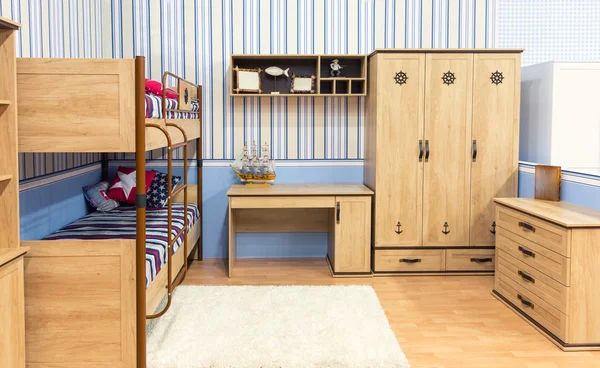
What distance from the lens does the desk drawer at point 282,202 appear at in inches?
179

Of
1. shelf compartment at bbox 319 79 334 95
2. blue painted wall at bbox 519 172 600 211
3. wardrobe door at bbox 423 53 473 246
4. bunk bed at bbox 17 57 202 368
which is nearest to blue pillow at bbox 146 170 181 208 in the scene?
shelf compartment at bbox 319 79 334 95

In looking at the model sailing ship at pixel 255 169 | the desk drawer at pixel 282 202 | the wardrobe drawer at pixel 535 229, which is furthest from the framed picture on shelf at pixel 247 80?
the wardrobe drawer at pixel 535 229

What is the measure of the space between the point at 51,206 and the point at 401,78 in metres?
2.73

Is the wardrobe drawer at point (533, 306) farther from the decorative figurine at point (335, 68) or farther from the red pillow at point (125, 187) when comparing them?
the red pillow at point (125, 187)

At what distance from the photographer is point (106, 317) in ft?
8.91

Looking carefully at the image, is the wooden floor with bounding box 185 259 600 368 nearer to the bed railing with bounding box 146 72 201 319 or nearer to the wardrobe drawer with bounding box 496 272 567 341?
the wardrobe drawer with bounding box 496 272 567 341

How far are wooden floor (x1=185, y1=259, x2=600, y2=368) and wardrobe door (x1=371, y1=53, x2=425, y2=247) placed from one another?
410 millimetres

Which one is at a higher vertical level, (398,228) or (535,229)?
(535,229)

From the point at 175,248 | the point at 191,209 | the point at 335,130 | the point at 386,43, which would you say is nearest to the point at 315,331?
the point at 175,248

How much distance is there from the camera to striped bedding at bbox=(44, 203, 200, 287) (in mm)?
3194

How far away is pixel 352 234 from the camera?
15.2ft

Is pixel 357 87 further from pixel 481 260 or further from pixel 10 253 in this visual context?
pixel 10 253

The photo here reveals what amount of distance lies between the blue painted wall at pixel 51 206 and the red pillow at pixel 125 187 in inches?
8.3

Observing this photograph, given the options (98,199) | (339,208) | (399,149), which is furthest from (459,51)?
(98,199)
